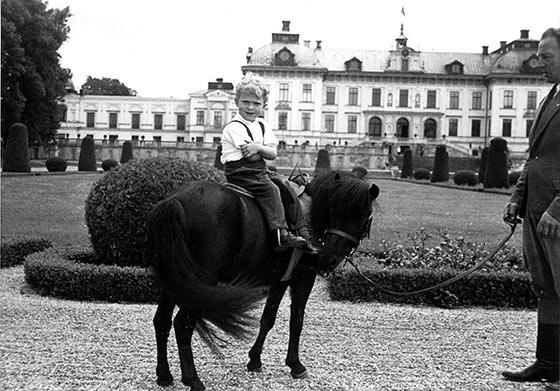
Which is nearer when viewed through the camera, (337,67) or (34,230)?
(34,230)

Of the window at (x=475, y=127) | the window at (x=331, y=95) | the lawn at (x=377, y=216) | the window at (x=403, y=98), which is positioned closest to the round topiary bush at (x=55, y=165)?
the lawn at (x=377, y=216)

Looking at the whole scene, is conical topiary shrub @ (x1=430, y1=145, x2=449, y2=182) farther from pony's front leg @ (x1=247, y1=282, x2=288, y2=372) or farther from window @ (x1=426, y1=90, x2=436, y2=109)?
pony's front leg @ (x1=247, y1=282, x2=288, y2=372)

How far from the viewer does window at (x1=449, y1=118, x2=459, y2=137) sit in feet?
180

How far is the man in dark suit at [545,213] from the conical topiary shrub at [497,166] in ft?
75.2

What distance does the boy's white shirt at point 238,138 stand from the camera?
3732 millimetres

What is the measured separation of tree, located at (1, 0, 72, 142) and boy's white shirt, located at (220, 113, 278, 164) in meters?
24.5

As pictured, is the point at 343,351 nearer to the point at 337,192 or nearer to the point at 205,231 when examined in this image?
the point at 337,192

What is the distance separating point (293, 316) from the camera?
3857 millimetres

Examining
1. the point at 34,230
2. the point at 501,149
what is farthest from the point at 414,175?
the point at 34,230

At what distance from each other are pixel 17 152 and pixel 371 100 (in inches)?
1360

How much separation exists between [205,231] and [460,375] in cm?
184

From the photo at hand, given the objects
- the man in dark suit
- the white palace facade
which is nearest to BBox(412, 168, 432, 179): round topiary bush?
the white palace facade

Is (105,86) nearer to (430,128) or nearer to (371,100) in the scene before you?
(371,100)

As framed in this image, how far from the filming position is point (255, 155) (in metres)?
3.74
